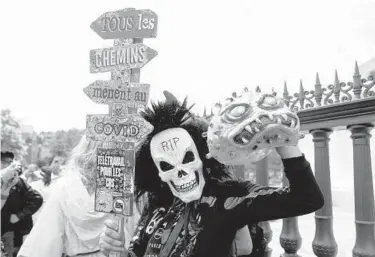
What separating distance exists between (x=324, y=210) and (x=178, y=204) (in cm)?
100

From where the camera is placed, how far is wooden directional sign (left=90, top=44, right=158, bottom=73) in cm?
163

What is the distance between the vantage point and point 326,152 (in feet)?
7.11

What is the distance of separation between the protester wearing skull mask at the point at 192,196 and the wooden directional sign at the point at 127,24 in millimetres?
350

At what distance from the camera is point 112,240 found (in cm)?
162

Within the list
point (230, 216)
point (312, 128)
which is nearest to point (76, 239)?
point (230, 216)

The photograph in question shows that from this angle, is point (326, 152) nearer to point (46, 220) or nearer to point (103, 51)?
point (103, 51)

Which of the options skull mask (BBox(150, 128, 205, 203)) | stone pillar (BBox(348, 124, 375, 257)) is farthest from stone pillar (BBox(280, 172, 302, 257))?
skull mask (BBox(150, 128, 205, 203))

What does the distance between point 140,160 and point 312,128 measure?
1118 mm

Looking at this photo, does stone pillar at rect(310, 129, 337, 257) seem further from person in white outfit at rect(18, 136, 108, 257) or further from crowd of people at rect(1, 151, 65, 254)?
crowd of people at rect(1, 151, 65, 254)

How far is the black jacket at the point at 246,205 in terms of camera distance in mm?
1193

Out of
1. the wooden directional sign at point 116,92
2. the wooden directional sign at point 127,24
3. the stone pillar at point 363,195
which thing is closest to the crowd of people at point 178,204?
the wooden directional sign at point 116,92

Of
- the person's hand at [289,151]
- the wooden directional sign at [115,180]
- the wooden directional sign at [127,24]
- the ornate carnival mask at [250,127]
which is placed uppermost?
the wooden directional sign at [127,24]

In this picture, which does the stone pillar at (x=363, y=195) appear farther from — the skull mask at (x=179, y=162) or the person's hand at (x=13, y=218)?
the person's hand at (x=13, y=218)

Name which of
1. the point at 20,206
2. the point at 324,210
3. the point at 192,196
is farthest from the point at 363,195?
the point at 20,206
